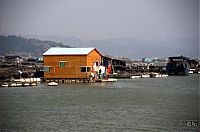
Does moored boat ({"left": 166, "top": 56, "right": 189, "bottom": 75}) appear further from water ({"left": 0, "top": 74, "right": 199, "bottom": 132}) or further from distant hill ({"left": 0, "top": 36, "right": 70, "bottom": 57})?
distant hill ({"left": 0, "top": 36, "right": 70, "bottom": 57})

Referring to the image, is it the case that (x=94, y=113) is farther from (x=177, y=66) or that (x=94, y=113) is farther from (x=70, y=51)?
(x=177, y=66)

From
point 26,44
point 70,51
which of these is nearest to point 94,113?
point 70,51

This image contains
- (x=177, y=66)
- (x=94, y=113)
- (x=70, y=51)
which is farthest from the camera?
(x=177, y=66)

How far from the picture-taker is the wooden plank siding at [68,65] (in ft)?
98.6

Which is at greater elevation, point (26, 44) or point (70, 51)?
point (26, 44)

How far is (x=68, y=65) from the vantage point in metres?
30.2

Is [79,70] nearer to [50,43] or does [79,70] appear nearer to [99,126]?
[99,126]

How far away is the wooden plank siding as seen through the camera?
3005cm

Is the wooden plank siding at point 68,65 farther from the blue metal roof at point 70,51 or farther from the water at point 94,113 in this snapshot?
the water at point 94,113

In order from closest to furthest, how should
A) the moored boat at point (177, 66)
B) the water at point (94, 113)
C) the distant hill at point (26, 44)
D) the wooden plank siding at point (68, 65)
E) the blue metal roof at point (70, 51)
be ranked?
the water at point (94, 113) → the wooden plank siding at point (68, 65) → the blue metal roof at point (70, 51) → the moored boat at point (177, 66) → the distant hill at point (26, 44)

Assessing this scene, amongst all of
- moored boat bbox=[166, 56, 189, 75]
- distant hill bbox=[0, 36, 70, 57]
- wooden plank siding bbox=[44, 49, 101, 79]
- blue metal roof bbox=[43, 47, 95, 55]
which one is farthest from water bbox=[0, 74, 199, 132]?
distant hill bbox=[0, 36, 70, 57]

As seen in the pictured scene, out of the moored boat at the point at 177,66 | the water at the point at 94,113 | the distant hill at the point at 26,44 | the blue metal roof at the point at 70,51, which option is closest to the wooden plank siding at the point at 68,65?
the blue metal roof at the point at 70,51

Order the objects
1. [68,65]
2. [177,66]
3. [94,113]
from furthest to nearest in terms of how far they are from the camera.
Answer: [177,66] → [68,65] → [94,113]

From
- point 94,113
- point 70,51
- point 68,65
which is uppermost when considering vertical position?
point 70,51
